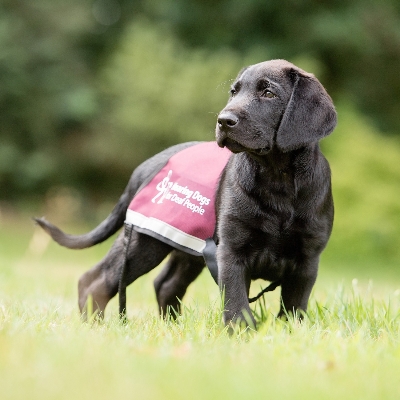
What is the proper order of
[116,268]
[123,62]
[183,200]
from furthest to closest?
[123,62] → [116,268] → [183,200]

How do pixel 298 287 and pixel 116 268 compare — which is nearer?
pixel 298 287

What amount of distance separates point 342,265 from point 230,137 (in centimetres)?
1050

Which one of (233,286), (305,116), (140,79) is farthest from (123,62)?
(233,286)

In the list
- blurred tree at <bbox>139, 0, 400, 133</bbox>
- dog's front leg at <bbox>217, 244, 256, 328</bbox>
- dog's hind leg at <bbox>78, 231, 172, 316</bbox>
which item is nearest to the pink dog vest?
dog's hind leg at <bbox>78, 231, 172, 316</bbox>

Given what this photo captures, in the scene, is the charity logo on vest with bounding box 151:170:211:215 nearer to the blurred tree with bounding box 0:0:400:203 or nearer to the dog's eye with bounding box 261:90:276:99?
the dog's eye with bounding box 261:90:276:99

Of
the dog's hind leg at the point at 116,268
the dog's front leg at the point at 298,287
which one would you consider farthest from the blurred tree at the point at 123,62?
the dog's front leg at the point at 298,287

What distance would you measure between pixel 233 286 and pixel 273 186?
540 mm

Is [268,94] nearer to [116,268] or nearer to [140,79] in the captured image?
[116,268]

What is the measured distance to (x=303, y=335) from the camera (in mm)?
3018

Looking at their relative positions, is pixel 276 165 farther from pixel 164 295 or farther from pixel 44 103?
pixel 44 103

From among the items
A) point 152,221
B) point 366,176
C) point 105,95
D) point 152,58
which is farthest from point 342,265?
point 152,221

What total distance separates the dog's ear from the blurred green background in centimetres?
1284

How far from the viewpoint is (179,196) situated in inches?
158

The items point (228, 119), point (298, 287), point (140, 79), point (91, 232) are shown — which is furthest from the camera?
point (140, 79)
